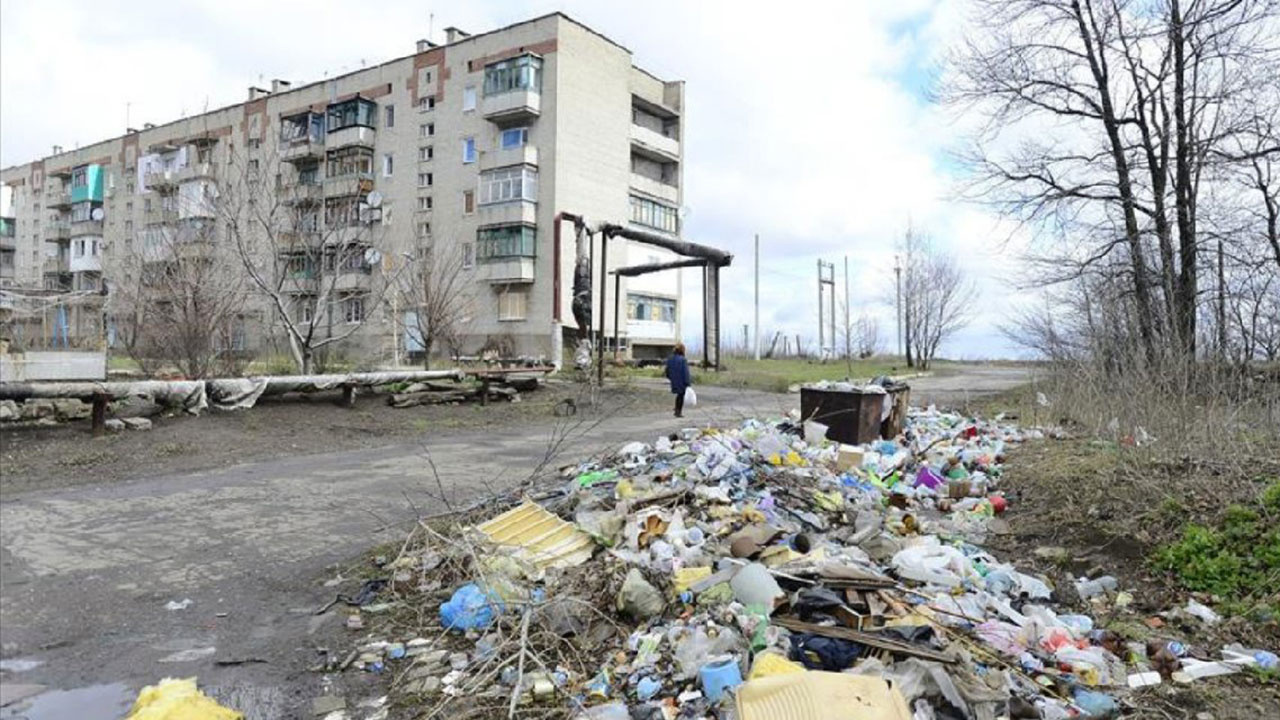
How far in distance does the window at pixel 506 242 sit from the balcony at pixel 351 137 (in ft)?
32.4

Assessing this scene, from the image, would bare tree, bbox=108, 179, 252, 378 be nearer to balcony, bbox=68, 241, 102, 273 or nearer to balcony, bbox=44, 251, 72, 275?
balcony, bbox=68, 241, 102, 273

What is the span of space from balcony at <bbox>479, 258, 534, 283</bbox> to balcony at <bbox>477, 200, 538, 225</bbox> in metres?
1.87

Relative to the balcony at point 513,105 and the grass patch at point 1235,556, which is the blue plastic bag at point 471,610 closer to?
the grass patch at point 1235,556

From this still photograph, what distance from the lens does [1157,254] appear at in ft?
51.8

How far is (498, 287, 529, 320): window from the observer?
36.0 metres

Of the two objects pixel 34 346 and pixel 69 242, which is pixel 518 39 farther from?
pixel 69 242

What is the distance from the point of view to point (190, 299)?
14.6 meters

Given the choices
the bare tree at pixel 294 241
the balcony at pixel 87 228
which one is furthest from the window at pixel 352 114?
the bare tree at pixel 294 241

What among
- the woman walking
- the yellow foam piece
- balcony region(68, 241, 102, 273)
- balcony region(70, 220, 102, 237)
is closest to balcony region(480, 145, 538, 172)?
the woman walking

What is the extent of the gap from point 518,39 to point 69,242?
143 ft

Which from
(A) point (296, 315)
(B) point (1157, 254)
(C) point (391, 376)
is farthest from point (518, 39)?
(B) point (1157, 254)

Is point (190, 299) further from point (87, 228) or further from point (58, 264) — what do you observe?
point (58, 264)

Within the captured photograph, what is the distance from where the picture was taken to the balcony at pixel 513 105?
34938 millimetres

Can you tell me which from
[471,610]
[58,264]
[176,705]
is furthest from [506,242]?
[58,264]
